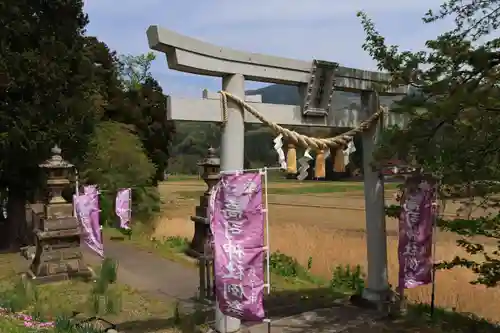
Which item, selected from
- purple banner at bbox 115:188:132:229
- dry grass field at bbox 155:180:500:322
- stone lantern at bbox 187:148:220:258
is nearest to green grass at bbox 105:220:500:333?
stone lantern at bbox 187:148:220:258

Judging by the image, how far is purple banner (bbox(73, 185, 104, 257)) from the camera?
11305 millimetres

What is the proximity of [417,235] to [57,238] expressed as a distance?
26.8ft

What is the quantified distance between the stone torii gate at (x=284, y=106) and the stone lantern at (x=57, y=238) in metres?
6.41

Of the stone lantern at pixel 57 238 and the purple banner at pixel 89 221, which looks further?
the purple banner at pixel 89 221

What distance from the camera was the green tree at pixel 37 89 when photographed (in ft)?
45.7

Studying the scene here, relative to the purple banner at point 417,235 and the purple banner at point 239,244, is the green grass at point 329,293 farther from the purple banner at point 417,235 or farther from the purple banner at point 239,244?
the purple banner at point 239,244

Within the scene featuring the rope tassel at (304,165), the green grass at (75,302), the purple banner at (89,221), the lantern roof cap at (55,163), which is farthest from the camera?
the lantern roof cap at (55,163)

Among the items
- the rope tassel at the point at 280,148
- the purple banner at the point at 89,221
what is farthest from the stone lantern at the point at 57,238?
the rope tassel at the point at 280,148

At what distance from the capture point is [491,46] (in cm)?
515

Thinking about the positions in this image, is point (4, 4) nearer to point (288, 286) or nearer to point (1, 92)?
point (1, 92)

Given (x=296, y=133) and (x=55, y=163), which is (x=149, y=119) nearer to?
(x=55, y=163)

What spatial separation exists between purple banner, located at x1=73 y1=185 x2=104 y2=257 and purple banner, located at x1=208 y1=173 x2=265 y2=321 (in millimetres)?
6726

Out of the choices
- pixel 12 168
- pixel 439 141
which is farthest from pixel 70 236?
pixel 439 141

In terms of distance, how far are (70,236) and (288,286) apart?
5206 millimetres
